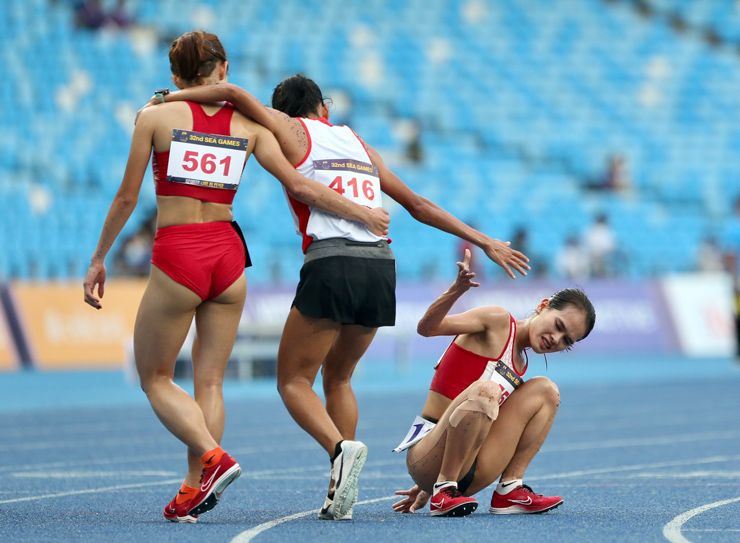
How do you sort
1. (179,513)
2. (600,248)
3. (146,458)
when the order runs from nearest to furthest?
(179,513), (146,458), (600,248)

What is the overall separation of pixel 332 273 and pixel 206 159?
2.50 ft

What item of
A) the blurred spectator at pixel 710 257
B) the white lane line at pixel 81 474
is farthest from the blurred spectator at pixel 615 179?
the white lane line at pixel 81 474

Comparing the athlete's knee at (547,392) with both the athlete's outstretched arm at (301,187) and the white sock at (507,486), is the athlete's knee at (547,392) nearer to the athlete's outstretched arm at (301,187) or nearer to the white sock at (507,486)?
the white sock at (507,486)

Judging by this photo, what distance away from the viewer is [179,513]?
4930mm

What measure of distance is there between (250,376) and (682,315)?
8.33 meters

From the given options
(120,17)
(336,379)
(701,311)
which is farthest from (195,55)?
(120,17)

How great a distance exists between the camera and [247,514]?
17.3 ft

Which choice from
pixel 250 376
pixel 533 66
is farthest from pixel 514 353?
pixel 533 66

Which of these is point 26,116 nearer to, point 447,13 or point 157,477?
point 447,13

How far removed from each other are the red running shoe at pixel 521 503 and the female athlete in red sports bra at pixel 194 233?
1360mm

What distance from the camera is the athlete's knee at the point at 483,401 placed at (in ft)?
15.6

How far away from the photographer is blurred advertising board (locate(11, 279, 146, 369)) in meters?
16.3

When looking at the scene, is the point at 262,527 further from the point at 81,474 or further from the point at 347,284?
the point at 81,474

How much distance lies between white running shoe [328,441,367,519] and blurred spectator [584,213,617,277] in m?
15.5
